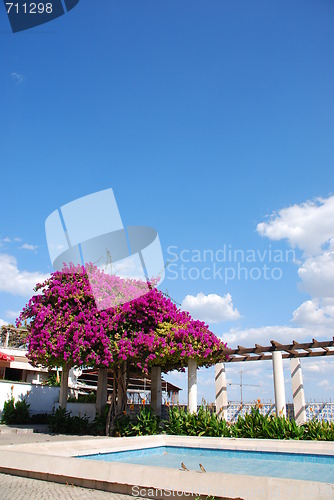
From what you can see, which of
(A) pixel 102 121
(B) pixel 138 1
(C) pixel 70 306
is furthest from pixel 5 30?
(C) pixel 70 306

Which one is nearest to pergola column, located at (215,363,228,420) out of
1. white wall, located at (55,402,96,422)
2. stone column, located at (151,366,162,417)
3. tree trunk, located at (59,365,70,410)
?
stone column, located at (151,366,162,417)

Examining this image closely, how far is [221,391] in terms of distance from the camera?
16.7 m

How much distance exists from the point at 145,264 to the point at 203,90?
6.51 metres

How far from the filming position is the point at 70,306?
14.9 m

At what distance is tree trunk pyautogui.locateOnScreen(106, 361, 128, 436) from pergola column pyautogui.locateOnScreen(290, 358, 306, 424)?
626cm

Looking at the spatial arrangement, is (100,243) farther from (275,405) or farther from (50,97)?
(275,405)

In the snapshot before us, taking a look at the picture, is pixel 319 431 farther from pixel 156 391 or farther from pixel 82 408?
pixel 82 408

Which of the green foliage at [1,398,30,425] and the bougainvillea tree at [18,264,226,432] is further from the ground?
the bougainvillea tree at [18,264,226,432]

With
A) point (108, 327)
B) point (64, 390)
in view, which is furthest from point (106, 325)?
point (64, 390)

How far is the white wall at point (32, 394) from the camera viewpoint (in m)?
18.3

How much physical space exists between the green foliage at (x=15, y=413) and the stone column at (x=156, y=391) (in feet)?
18.2

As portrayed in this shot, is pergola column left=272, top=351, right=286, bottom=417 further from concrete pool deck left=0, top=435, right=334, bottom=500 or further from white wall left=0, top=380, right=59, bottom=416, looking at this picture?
white wall left=0, top=380, right=59, bottom=416

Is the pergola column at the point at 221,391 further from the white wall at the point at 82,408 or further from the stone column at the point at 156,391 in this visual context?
the white wall at the point at 82,408

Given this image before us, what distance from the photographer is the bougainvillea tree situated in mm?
14078
